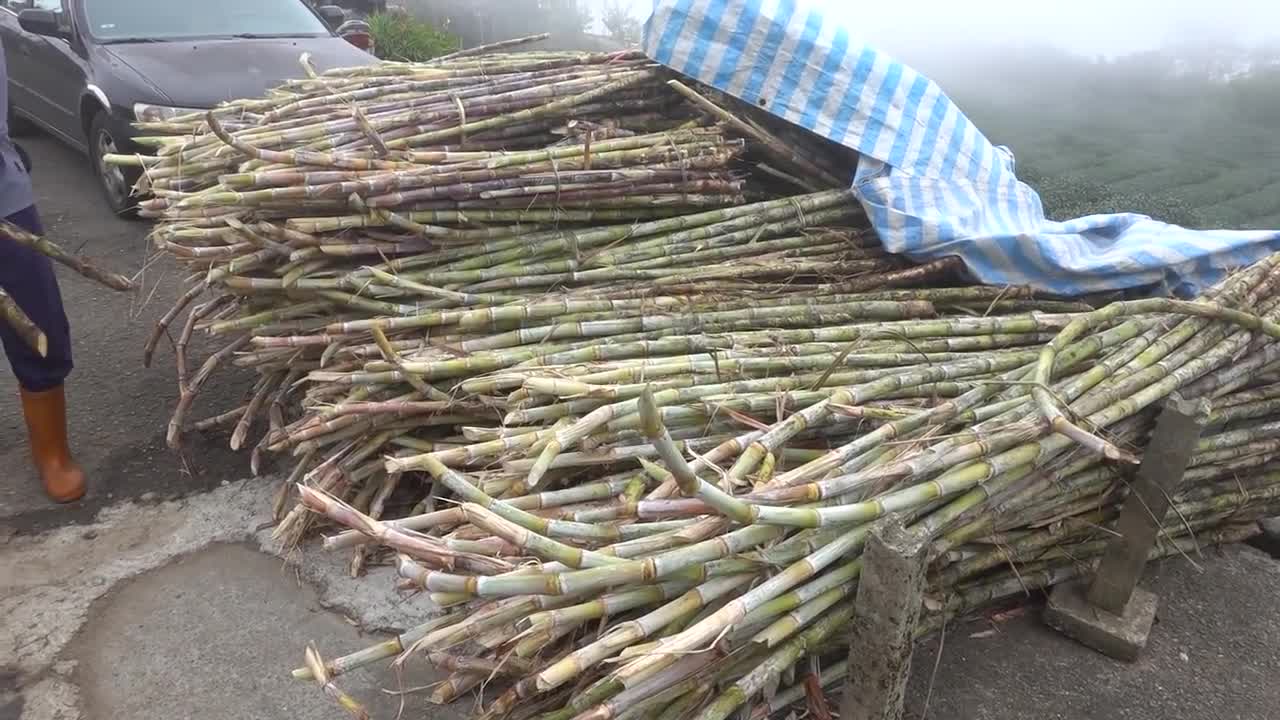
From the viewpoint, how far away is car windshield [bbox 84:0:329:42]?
19.2 feet

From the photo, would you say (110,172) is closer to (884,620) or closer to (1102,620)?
(884,620)

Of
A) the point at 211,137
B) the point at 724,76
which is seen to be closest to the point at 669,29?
the point at 724,76

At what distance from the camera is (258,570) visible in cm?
299

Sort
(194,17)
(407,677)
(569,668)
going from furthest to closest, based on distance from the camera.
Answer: (194,17) < (407,677) < (569,668)

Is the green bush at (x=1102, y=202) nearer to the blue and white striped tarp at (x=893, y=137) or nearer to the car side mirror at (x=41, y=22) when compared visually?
the blue and white striped tarp at (x=893, y=137)

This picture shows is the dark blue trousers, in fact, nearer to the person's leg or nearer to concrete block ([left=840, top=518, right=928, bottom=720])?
the person's leg

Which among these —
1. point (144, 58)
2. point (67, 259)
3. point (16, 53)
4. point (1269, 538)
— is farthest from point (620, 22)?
point (67, 259)

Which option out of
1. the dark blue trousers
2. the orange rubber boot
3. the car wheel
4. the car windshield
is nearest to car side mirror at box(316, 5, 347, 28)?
the car windshield

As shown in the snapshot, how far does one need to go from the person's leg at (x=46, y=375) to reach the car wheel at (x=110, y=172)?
2855mm

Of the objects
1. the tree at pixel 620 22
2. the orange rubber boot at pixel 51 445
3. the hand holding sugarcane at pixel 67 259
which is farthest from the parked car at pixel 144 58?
the tree at pixel 620 22

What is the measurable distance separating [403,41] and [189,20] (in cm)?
368

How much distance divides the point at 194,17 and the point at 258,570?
15.5ft

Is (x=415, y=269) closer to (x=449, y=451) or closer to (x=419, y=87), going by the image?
(x=449, y=451)

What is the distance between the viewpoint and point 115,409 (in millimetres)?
3951
